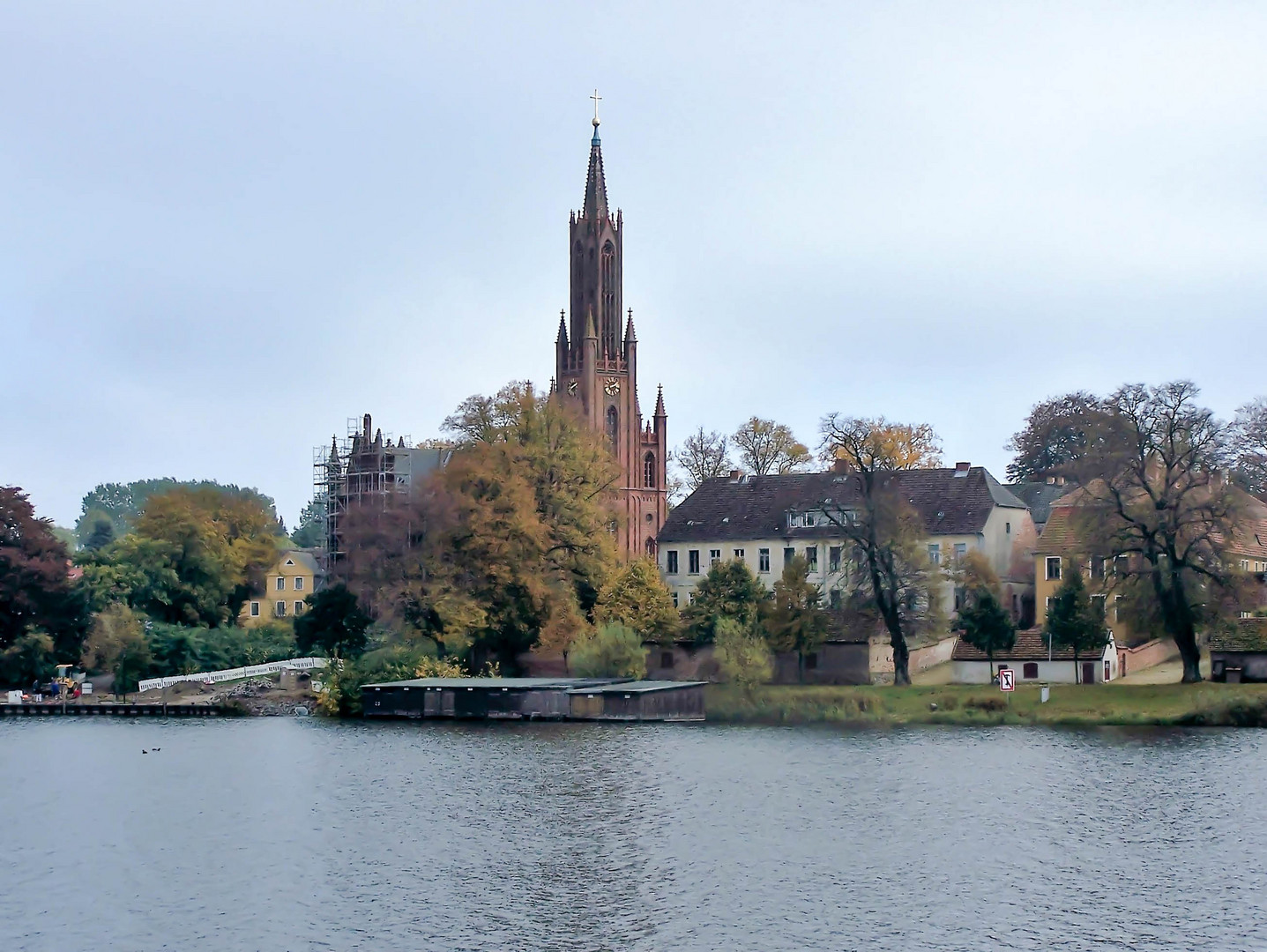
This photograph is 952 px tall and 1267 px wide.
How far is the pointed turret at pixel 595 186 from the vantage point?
150 m

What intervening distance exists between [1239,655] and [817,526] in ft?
89.1

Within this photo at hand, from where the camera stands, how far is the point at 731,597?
87.9m

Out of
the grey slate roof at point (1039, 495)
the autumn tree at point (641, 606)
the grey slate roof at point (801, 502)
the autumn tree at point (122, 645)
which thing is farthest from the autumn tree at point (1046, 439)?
the autumn tree at point (122, 645)

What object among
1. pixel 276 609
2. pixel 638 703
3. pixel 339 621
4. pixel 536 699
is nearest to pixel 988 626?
pixel 638 703

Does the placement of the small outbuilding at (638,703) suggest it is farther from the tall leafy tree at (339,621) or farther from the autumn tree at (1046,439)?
the autumn tree at (1046,439)

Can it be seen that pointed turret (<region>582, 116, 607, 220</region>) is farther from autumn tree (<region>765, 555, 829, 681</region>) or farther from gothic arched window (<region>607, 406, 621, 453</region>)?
autumn tree (<region>765, 555, 829, 681</region>)

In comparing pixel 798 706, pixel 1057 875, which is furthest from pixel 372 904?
pixel 798 706

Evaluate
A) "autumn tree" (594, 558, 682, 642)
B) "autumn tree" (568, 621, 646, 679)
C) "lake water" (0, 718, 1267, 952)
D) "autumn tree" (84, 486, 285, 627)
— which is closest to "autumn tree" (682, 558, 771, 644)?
"autumn tree" (594, 558, 682, 642)

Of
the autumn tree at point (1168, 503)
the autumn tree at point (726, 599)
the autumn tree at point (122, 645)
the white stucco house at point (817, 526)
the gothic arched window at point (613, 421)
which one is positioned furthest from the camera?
the gothic arched window at point (613, 421)

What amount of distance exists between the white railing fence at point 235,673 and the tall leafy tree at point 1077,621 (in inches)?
1708

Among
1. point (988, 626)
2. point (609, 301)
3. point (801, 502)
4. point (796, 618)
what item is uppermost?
point (609, 301)

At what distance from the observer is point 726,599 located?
288 feet

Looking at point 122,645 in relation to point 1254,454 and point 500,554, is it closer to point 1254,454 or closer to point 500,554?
point 500,554

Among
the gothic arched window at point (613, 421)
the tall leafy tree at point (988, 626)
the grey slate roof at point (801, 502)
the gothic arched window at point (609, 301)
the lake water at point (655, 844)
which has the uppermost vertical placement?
the gothic arched window at point (609, 301)
